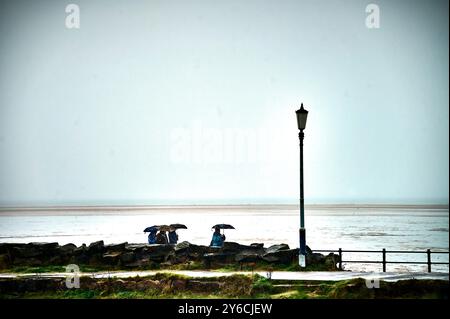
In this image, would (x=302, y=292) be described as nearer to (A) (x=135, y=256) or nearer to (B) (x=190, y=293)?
(B) (x=190, y=293)

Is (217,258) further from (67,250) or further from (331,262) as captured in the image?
(67,250)

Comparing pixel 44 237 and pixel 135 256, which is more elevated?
pixel 135 256

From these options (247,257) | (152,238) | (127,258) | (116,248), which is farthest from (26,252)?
(247,257)

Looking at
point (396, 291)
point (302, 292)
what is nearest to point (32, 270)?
point (302, 292)

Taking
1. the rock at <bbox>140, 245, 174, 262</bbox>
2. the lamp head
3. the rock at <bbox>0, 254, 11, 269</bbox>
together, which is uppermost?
the lamp head

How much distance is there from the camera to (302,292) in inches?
384

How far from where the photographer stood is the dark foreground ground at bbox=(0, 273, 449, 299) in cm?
945

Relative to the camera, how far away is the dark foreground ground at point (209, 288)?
9.45m

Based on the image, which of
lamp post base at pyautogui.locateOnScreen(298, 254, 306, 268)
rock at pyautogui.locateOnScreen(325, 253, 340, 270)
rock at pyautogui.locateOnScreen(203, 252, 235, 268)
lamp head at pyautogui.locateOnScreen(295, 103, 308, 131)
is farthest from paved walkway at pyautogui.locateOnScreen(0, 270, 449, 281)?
lamp head at pyautogui.locateOnScreen(295, 103, 308, 131)

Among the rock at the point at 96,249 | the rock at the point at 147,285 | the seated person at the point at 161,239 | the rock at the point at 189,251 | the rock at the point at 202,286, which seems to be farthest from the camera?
the seated person at the point at 161,239

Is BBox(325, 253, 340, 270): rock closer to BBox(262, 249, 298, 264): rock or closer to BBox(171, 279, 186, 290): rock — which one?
BBox(262, 249, 298, 264): rock

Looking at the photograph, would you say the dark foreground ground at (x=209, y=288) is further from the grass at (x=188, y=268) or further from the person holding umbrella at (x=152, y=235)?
the person holding umbrella at (x=152, y=235)

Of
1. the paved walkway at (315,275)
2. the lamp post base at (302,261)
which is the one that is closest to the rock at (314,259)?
the lamp post base at (302,261)
